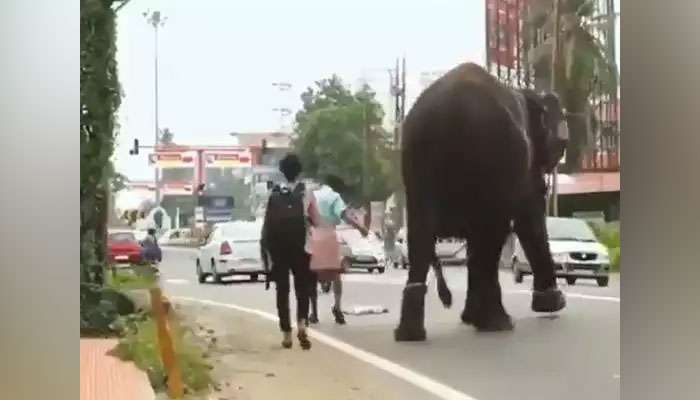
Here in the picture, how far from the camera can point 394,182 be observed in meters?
3.30

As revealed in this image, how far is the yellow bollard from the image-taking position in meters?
Result: 3.18

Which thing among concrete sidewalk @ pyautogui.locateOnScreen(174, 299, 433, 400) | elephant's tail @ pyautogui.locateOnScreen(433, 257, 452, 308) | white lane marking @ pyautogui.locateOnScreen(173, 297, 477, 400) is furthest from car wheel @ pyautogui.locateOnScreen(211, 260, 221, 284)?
elephant's tail @ pyautogui.locateOnScreen(433, 257, 452, 308)

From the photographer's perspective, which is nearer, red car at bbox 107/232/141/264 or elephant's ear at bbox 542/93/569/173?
red car at bbox 107/232/141/264

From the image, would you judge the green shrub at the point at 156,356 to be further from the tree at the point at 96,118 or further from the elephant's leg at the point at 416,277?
the elephant's leg at the point at 416,277

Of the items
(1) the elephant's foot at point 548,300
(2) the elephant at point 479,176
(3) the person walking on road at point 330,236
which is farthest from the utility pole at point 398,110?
(1) the elephant's foot at point 548,300

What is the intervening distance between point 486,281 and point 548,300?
0.69ft

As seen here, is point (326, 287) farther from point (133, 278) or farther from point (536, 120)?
point (536, 120)

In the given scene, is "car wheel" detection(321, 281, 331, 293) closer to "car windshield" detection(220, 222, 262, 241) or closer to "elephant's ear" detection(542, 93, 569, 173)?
"car windshield" detection(220, 222, 262, 241)

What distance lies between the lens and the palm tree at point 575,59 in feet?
10.8

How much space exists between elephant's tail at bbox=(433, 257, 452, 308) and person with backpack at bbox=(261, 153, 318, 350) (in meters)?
0.41
